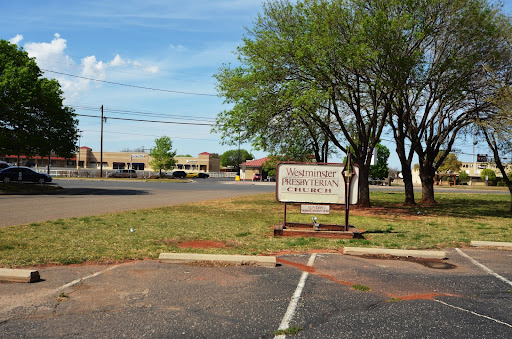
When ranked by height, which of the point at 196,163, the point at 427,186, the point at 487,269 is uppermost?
the point at 196,163

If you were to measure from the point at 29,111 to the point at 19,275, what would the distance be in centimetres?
2348

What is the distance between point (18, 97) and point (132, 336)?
79.6 ft

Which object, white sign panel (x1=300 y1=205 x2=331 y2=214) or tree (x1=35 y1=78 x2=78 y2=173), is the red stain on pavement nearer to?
white sign panel (x1=300 y1=205 x2=331 y2=214)

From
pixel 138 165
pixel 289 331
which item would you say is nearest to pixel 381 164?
pixel 138 165

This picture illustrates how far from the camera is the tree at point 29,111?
24.2 metres

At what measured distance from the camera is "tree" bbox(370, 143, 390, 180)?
86088 millimetres

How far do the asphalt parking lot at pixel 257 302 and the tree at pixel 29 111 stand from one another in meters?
21.0

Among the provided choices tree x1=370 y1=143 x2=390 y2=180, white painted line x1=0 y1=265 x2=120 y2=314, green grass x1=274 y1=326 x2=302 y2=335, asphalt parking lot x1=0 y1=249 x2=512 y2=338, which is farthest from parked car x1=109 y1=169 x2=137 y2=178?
green grass x1=274 y1=326 x2=302 y2=335

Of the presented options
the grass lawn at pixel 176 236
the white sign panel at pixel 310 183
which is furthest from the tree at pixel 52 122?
the white sign panel at pixel 310 183

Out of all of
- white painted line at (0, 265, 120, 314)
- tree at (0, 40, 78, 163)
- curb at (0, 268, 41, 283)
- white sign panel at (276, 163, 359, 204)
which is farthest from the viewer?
tree at (0, 40, 78, 163)

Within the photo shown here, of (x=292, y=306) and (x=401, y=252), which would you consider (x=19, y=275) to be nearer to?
(x=292, y=306)

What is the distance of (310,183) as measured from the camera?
38.7 feet

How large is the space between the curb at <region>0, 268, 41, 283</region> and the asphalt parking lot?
127 mm

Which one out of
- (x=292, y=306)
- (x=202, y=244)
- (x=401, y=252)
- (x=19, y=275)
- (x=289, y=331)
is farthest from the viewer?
(x=202, y=244)
